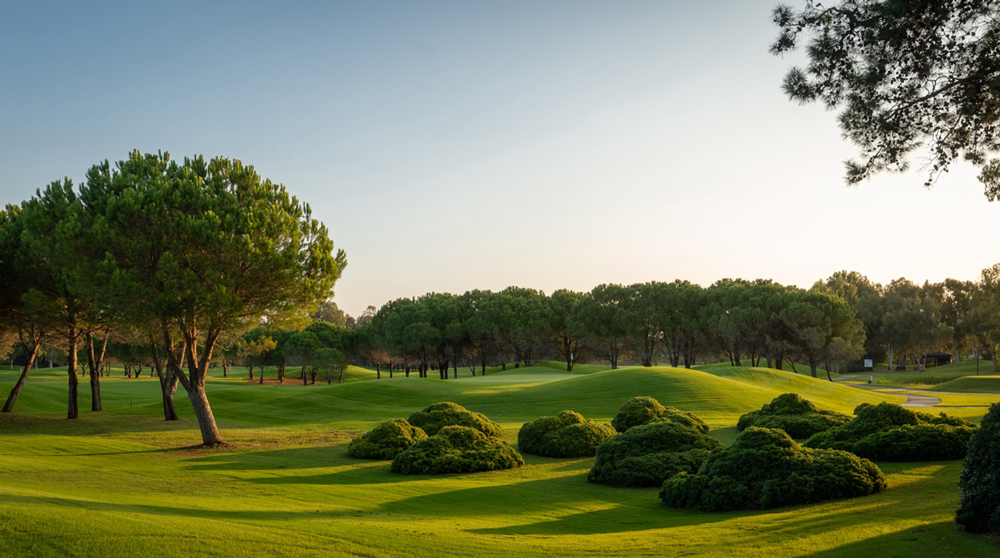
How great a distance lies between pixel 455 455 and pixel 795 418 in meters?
12.0

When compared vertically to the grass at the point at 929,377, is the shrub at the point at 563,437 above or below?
above

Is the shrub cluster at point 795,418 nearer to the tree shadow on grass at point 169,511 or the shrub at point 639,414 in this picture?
the shrub at point 639,414

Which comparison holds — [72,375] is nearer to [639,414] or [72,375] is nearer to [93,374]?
[93,374]

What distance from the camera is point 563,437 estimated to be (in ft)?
71.1

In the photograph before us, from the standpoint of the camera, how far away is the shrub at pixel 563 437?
2139 cm

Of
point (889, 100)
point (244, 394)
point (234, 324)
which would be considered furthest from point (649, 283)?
point (889, 100)

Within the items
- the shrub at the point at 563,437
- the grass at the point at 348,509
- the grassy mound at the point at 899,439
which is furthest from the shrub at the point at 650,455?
the shrub at the point at 563,437

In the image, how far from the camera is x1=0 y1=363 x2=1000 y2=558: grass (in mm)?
7957

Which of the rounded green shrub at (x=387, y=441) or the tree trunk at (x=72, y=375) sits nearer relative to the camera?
the rounded green shrub at (x=387, y=441)

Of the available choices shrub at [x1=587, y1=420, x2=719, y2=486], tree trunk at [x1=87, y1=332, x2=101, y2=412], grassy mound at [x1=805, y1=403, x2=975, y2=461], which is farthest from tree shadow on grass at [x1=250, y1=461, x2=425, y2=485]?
tree trunk at [x1=87, y1=332, x2=101, y2=412]

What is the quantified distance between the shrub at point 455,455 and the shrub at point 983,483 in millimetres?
12453

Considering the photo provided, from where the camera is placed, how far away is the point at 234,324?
82.6ft

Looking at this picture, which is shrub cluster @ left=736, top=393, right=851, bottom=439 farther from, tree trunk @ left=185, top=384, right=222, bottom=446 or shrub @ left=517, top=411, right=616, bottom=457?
tree trunk @ left=185, top=384, right=222, bottom=446

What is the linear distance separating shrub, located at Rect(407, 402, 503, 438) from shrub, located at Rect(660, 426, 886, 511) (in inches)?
372
